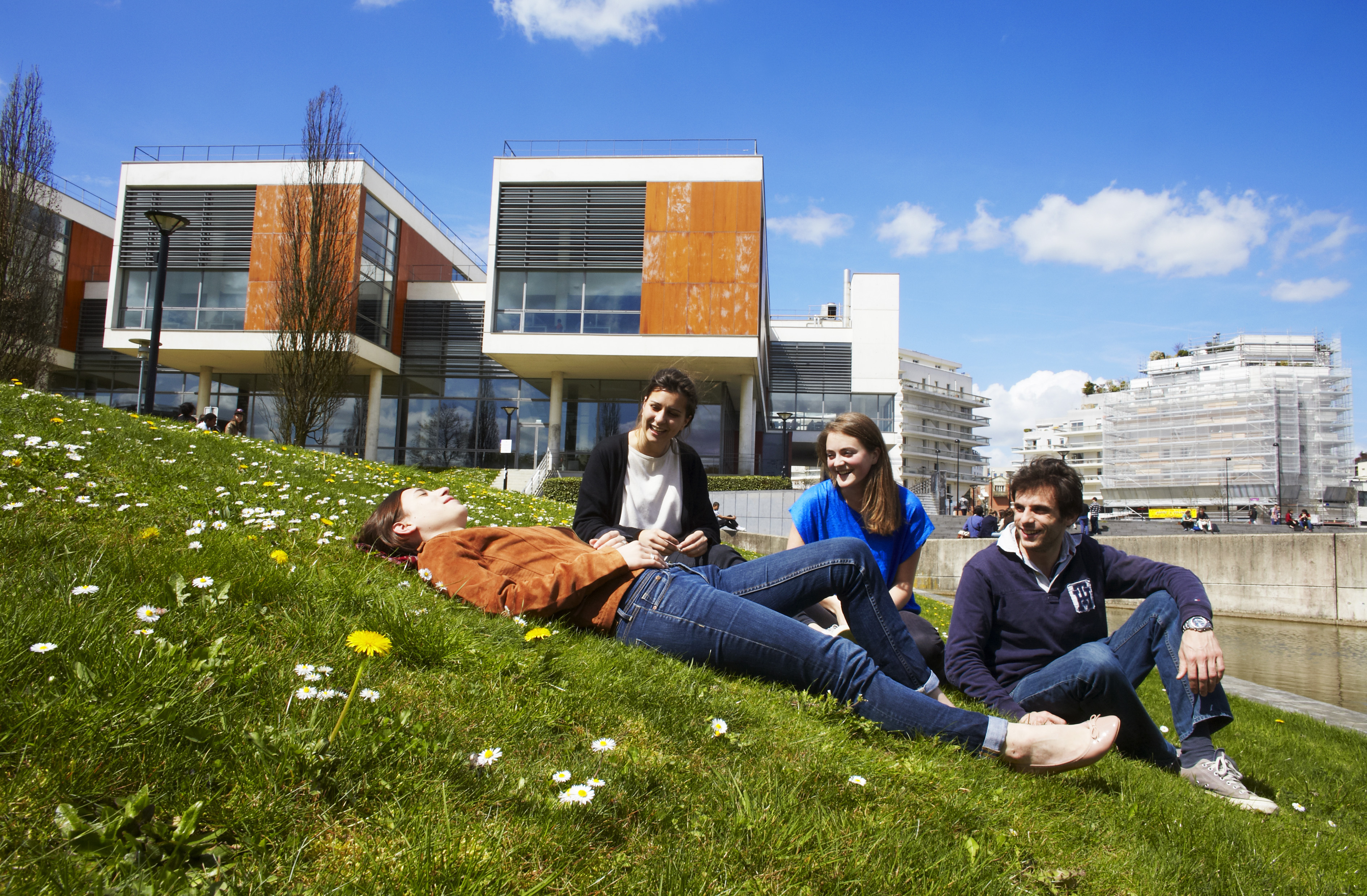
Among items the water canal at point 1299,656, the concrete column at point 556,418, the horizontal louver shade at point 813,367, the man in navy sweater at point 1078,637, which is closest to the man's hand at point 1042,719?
the man in navy sweater at point 1078,637

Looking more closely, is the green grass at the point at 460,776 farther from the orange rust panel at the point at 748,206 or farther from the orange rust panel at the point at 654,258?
the orange rust panel at the point at 748,206

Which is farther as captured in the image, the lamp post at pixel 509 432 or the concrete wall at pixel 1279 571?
the lamp post at pixel 509 432

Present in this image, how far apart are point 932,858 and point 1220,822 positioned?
4.85ft

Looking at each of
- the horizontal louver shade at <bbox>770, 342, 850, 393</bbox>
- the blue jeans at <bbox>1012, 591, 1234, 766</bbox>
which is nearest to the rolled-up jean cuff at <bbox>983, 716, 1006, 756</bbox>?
the blue jeans at <bbox>1012, 591, 1234, 766</bbox>

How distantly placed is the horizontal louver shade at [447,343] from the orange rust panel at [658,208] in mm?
9406

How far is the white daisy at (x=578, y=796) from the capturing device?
1656 millimetres

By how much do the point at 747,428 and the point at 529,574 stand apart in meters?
27.6

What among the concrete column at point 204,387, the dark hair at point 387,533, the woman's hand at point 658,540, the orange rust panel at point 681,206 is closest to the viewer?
the woman's hand at point 658,540

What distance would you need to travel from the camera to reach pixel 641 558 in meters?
2.94

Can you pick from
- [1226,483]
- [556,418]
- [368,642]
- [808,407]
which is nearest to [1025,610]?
[368,642]

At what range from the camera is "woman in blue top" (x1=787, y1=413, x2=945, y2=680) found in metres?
4.09

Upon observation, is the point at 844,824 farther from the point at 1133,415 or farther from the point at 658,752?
the point at 1133,415

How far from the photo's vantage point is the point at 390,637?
2467 millimetres

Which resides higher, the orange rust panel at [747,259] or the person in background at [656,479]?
the orange rust panel at [747,259]
